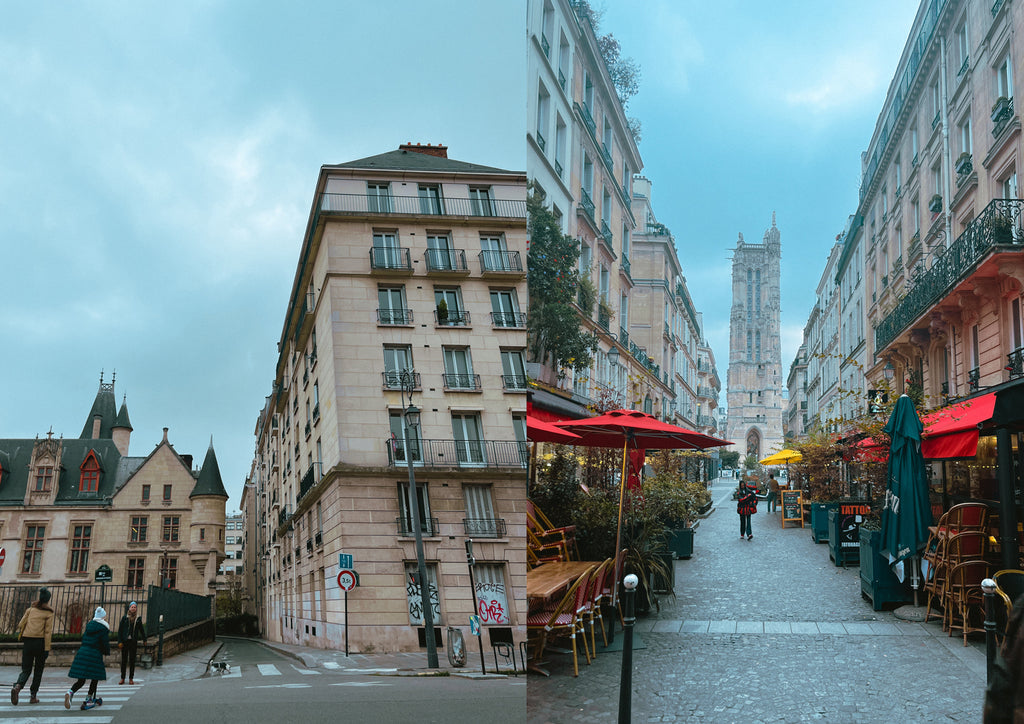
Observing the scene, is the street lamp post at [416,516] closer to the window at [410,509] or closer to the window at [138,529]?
the window at [410,509]

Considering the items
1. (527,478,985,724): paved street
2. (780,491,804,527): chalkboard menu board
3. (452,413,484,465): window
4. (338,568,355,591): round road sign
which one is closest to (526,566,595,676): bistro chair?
(527,478,985,724): paved street

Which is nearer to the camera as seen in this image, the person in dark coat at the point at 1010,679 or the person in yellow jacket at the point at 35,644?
the person in dark coat at the point at 1010,679

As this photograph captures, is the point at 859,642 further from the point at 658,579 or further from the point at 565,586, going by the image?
the point at 565,586

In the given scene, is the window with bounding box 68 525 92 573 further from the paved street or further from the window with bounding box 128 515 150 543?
the paved street

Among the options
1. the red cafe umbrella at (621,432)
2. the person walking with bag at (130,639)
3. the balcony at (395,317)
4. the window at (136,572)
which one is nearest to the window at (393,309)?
the balcony at (395,317)

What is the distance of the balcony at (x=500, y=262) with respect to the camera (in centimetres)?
250

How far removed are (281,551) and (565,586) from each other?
2640 mm

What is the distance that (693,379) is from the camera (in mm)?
3723

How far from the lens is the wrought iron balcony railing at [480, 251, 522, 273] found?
8.21 ft

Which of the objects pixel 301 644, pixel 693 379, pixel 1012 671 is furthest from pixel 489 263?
pixel 301 644

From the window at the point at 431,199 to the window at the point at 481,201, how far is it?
0.39 ft

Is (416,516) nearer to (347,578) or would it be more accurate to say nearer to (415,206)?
(347,578)

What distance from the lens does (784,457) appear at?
64.6 feet

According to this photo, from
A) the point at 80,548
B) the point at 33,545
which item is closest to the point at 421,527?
the point at 33,545
